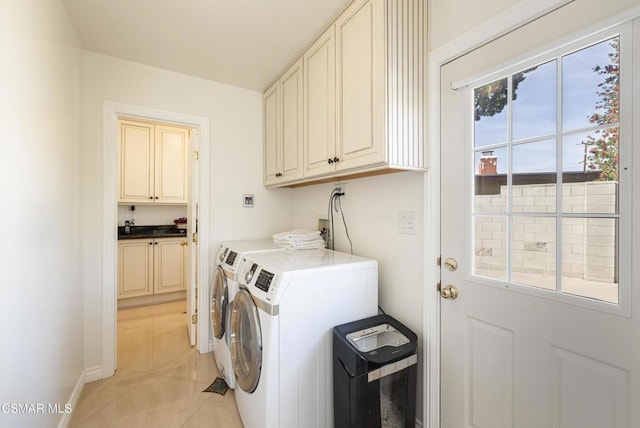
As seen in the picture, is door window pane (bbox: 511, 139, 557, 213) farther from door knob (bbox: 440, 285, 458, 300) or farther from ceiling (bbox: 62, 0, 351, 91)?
ceiling (bbox: 62, 0, 351, 91)

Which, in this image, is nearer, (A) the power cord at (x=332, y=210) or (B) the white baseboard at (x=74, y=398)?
(B) the white baseboard at (x=74, y=398)

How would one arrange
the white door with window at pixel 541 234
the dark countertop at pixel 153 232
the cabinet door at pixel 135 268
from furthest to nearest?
the dark countertop at pixel 153 232, the cabinet door at pixel 135 268, the white door with window at pixel 541 234

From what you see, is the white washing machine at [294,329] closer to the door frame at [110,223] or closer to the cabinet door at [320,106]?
the cabinet door at [320,106]

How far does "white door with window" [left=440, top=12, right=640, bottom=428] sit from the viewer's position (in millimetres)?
855

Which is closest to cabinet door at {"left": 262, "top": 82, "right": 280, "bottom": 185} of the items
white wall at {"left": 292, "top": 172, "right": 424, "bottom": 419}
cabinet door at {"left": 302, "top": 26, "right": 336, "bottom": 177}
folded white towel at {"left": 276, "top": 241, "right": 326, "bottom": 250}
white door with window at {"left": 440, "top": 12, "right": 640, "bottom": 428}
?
cabinet door at {"left": 302, "top": 26, "right": 336, "bottom": 177}

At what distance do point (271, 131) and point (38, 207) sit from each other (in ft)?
5.49

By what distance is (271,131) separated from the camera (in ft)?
8.12

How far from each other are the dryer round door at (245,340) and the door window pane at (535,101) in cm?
143

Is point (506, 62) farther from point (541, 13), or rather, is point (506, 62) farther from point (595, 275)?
point (595, 275)

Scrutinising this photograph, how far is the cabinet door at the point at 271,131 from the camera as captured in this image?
2.37 meters

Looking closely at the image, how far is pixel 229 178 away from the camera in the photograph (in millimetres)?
2516

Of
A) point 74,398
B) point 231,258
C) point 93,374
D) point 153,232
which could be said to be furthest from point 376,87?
point 153,232

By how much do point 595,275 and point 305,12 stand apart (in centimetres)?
183

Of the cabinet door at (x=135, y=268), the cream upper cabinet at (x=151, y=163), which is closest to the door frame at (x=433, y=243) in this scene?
the cream upper cabinet at (x=151, y=163)
